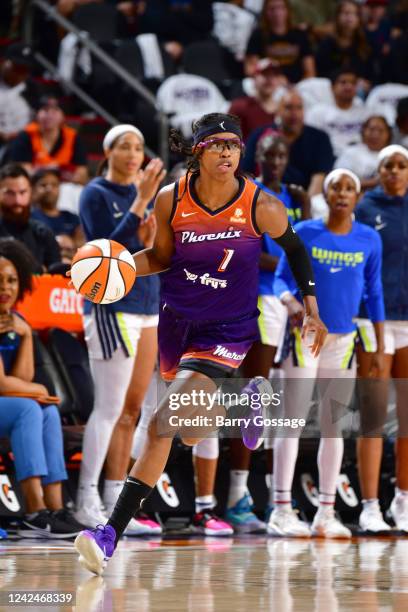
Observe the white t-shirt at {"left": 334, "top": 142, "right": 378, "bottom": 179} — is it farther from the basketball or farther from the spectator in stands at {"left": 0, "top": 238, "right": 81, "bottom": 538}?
the basketball

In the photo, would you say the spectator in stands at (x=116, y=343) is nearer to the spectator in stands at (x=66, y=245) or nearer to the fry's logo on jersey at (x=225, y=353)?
the fry's logo on jersey at (x=225, y=353)

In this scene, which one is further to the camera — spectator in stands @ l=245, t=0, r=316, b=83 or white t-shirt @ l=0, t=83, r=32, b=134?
spectator in stands @ l=245, t=0, r=316, b=83

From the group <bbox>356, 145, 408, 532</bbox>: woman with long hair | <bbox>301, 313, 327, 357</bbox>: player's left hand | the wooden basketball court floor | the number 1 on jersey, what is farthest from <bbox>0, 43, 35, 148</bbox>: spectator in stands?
<bbox>301, 313, 327, 357</bbox>: player's left hand

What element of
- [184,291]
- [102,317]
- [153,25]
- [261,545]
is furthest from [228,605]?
[153,25]

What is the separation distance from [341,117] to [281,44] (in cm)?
202

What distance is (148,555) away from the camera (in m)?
6.60

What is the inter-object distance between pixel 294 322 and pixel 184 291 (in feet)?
Answer: 5.78

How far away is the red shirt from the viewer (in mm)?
11570

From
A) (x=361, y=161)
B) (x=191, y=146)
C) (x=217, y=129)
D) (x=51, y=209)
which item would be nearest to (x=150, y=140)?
(x=361, y=161)

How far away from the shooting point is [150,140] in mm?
13094

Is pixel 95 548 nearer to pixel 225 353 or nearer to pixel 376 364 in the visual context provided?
pixel 225 353

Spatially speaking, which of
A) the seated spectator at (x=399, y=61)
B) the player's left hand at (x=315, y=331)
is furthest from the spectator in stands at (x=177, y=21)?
the player's left hand at (x=315, y=331)

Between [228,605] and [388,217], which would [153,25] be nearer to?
[388,217]

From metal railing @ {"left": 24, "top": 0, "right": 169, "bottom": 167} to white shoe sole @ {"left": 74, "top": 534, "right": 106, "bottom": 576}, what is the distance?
22.8 ft
